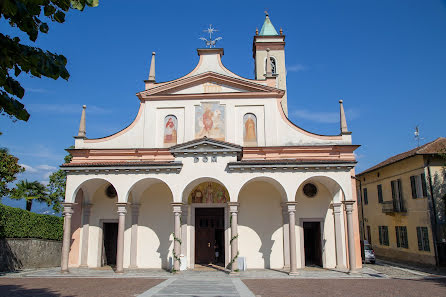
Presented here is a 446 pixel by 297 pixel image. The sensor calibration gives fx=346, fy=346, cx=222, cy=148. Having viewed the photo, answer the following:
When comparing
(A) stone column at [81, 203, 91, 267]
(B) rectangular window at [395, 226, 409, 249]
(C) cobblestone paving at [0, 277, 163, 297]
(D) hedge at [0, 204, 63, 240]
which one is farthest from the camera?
(B) rectangular window at [395, 226, 409, 249]

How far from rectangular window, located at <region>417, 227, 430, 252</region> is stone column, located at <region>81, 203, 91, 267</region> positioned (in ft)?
65.1

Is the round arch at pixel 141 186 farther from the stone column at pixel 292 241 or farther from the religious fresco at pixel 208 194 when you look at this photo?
the stone column at pixel 292 241

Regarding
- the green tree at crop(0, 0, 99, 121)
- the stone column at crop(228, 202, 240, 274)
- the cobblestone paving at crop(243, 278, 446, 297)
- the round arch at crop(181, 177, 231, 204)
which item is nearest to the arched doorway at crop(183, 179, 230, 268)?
the round arch at crop(181, 177, 231, 204)

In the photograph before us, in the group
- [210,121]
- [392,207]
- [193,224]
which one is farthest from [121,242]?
[392,207]

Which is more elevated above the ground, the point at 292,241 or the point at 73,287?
the point at 292,241

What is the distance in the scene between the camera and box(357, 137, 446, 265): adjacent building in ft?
67.0

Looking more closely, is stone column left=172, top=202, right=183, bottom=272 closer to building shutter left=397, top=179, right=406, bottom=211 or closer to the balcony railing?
the balcony railing

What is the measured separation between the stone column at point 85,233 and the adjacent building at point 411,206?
1952 cm

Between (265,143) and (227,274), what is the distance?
737 centimetres

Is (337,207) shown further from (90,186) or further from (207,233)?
(90,186)

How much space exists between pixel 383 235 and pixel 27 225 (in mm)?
25078

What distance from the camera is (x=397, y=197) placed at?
957 inches

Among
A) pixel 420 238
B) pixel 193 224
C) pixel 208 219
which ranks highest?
pixel 208 219

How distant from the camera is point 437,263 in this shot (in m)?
19.9
